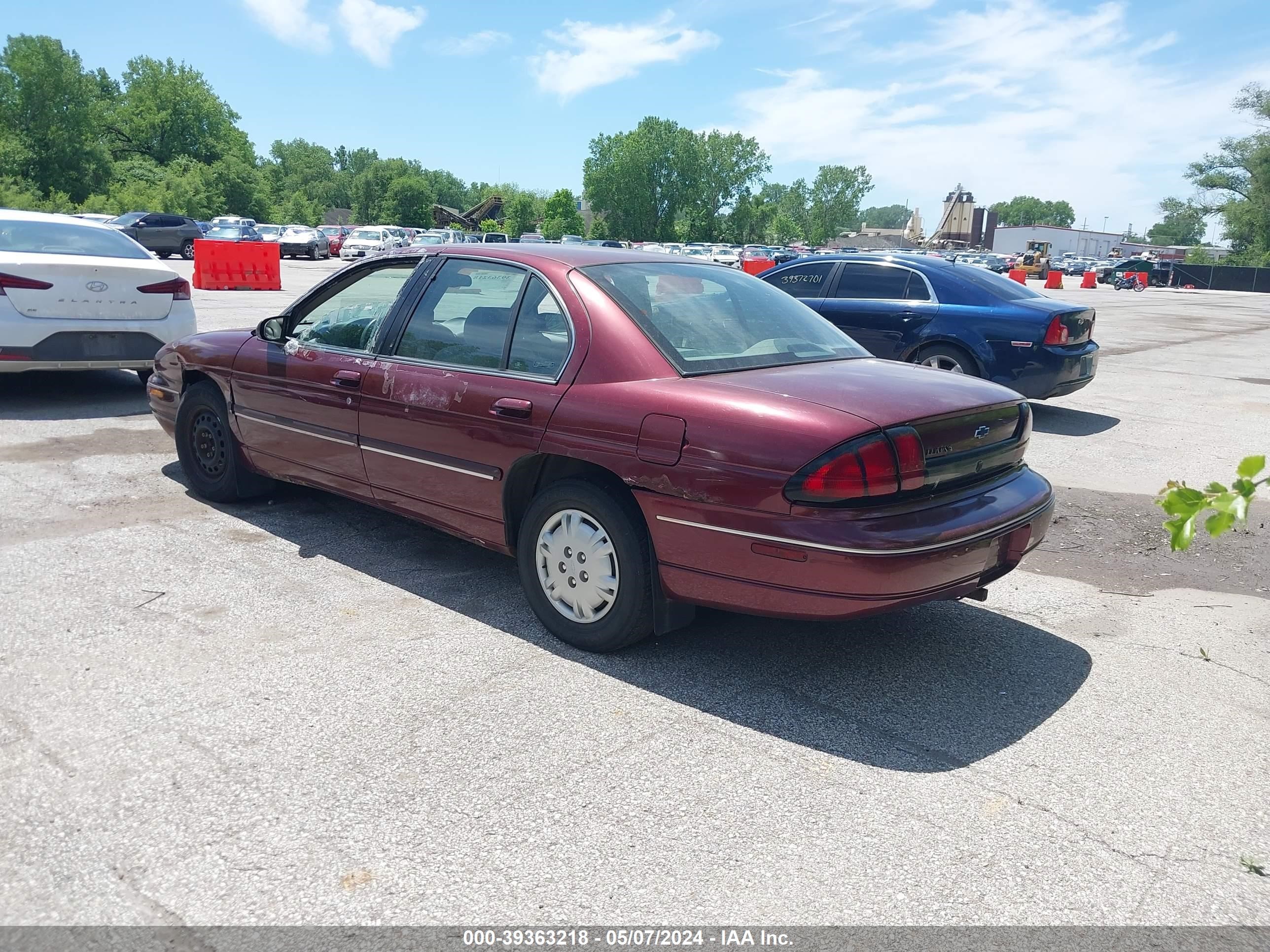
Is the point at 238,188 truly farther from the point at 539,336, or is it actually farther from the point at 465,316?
the point at 539,336

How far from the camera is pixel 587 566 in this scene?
3887mm

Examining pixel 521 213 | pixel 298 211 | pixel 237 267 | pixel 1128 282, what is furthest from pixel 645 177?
pixel 237 267

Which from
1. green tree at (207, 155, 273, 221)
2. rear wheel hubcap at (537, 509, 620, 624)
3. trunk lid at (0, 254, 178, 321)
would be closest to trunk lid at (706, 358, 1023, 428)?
rear wheel hubcap at (537, 509, 620, 624)

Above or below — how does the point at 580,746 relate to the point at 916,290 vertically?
below

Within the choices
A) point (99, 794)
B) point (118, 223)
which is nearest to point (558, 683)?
point (99, 794)

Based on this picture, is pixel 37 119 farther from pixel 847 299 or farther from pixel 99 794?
pixel 99 794

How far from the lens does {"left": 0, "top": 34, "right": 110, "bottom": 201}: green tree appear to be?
6650 centimetres

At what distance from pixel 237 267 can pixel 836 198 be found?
165 m

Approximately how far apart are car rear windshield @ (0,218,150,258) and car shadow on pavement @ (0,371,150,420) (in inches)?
44.4

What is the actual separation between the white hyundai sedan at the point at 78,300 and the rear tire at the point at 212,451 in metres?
2.68

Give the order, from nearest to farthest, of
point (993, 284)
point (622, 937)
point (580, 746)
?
1. point (622, 937)
2. point (580, 746)
3. point (993, 284)

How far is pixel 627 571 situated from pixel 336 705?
1.13 meters

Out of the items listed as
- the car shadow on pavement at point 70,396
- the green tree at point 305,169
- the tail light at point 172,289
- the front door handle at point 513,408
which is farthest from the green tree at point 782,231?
the front door handle at point 513,408

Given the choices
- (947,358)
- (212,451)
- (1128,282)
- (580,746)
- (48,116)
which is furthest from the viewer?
(48,116)
